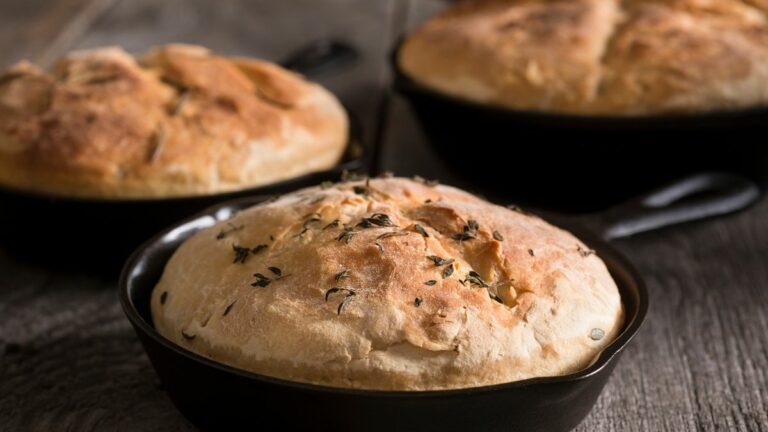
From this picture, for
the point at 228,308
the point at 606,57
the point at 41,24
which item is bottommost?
the point at 41,24

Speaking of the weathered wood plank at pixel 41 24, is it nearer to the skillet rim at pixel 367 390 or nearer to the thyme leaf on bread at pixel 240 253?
the skillet rim at pixel 367 390

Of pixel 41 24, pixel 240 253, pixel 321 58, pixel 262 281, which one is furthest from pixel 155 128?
pixel 41 24

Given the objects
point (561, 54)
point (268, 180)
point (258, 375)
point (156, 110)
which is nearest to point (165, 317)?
point (258, 375)

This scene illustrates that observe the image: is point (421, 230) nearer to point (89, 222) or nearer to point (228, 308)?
point (228, 308)

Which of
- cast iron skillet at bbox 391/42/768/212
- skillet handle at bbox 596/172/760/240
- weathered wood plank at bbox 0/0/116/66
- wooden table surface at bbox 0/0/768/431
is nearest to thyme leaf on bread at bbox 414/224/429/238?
wooden table surface at bbox 0/0/768/431

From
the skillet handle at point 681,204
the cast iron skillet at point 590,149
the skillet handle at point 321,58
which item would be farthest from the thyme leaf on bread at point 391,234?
the skillet handle at point 321,58

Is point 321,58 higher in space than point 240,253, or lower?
lower

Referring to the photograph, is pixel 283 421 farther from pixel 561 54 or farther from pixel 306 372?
pixel 561 54

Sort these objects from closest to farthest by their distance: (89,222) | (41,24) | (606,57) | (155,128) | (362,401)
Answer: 1. (362,401)
2. (89,222)
3. (155,128)
4. (606,57)
5. (41,24)
